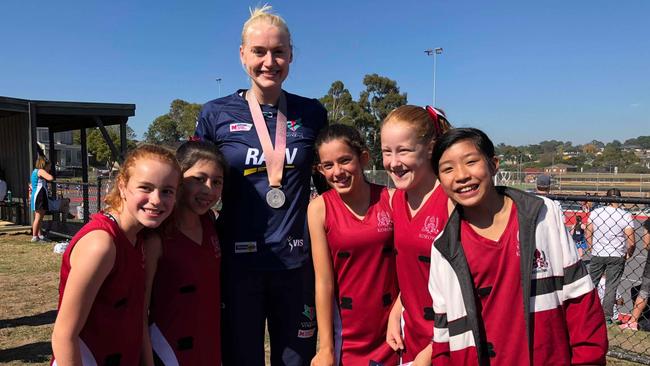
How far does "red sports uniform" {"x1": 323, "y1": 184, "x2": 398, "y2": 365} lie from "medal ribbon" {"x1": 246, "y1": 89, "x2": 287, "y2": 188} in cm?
33

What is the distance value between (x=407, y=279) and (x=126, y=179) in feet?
4.46

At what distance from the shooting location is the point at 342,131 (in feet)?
8.20

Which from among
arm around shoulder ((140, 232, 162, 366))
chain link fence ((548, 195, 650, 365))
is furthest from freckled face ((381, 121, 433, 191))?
chain link fence ((548, 195, 650, 365))

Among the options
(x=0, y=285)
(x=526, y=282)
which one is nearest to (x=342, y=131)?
(x=526, y=282)

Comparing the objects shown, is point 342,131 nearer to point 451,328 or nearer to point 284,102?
point 284,102

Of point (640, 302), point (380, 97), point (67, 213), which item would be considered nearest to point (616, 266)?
point (640, 302)

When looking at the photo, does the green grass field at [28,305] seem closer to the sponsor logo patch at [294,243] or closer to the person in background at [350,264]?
the sponsor logo patch at [294,243]

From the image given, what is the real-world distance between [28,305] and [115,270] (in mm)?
5465

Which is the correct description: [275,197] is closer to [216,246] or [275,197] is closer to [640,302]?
[216,246]

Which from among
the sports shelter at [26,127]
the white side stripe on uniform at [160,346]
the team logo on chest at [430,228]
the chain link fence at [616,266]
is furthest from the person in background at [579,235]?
the sports shelter at [26,127]

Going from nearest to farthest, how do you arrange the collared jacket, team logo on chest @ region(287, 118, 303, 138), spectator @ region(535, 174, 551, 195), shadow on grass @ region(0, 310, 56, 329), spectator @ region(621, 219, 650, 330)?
the collared jacket < team logo on chest @ region(287, 118, 303, 138) < shadow on grass @ region(0, 310, 56, 329) < spectator @ region(621, 219, 650, 330) < spectator @ region(535, 174, 551, 195)

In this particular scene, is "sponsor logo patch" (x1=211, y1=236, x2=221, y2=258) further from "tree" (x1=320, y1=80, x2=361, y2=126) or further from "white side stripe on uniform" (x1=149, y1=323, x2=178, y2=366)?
"tree" (x1=320, y1=80, x2=361, y2=126)

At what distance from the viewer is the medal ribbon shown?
2.57 meters

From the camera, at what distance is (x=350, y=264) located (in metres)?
2.41
